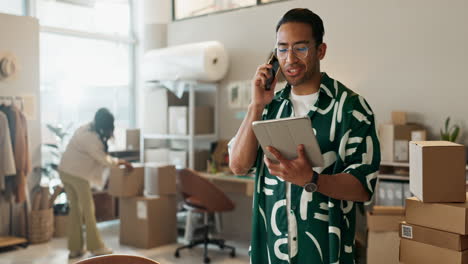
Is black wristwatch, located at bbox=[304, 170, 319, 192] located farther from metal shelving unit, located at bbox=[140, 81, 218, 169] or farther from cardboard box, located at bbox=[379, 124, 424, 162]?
metal shelving unit, located at bbox=[140, 81, 218, 169]

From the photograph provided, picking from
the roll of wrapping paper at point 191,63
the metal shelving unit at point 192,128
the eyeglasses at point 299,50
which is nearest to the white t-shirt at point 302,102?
the eyeglasses at point 299,50

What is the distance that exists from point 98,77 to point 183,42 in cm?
139

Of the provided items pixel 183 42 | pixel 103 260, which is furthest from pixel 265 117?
pixel 183 42

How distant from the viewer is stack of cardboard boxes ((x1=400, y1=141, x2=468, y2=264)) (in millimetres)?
1954

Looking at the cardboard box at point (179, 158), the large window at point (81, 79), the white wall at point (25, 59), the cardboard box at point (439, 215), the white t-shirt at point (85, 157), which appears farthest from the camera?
the large window at point (81, 79)

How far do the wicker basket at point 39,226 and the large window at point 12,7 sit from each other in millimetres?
2340

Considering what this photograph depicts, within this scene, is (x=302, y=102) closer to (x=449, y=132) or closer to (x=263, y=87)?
(x=263, y=87)

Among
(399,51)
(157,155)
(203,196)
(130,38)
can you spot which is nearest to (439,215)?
(399,51)

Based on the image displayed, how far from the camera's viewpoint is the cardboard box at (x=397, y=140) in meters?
4.40

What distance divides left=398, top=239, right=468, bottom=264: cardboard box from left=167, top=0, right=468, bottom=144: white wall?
101 inches

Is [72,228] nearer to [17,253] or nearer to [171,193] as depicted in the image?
[17,253]

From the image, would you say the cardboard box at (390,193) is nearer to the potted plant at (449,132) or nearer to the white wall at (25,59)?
the potted plant at (449,132)

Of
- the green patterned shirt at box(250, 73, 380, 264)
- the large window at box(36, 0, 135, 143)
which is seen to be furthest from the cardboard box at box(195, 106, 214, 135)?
the green patterned shirt at box(250, 73, 380, 264)

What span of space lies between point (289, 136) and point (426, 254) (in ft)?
3.06
